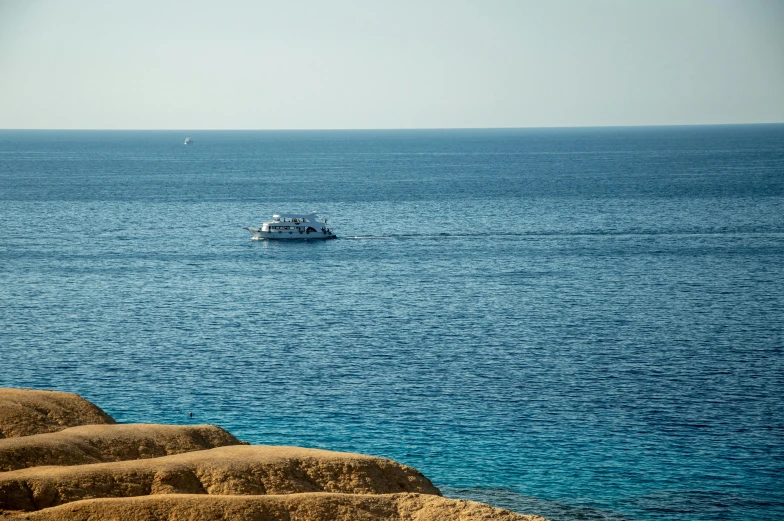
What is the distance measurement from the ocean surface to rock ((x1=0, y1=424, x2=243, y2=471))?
15.3m

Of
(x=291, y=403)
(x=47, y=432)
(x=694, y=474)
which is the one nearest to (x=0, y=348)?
(x=291, y=403)

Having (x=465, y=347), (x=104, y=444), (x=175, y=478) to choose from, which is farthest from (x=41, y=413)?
(x=465, y=347)

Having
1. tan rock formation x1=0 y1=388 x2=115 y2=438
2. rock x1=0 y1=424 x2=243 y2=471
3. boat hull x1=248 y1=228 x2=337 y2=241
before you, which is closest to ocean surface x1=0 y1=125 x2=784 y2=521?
boat hull x1=248 y1=228 x2=337 y2=241

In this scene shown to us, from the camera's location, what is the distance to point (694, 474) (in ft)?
167

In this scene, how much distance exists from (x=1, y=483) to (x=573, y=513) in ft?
89.3

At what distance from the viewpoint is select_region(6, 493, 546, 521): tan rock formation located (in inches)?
1129

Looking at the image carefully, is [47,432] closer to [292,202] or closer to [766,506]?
[766,506]

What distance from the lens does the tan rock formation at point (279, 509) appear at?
28.7 metres

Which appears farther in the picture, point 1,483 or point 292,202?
point 292,202

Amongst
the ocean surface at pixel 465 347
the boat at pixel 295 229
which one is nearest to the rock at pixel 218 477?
the ocean surface at pixel 465 347

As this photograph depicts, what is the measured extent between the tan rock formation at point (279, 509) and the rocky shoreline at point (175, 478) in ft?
0.11

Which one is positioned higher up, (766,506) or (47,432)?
(47,432)

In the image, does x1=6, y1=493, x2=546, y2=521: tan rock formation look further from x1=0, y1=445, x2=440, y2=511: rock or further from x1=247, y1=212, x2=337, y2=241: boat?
x1=247, y1=212, x2=337, y2=241: boat

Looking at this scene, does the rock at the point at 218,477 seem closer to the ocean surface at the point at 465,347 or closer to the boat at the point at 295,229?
the ocean surface at the point at 465,347
